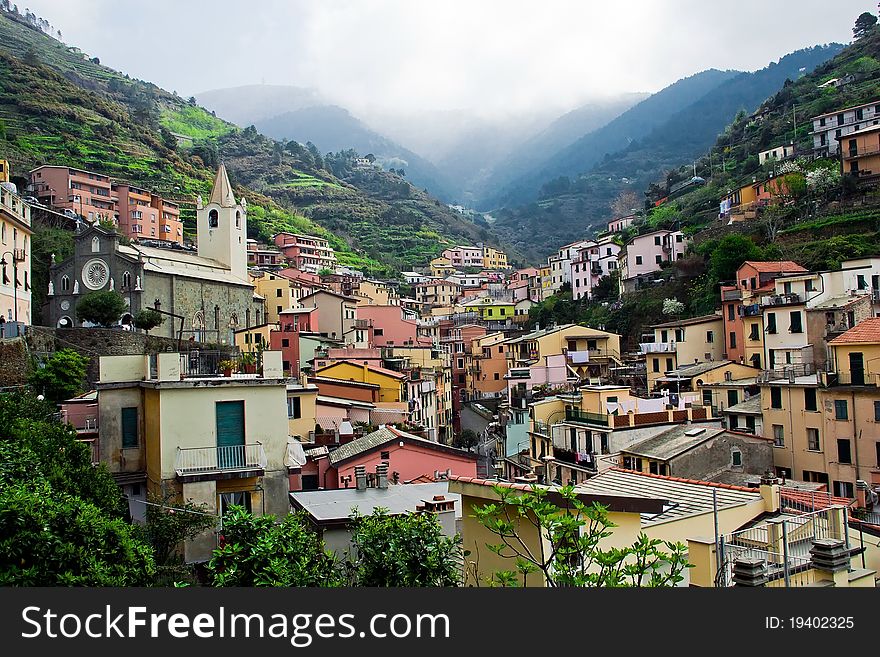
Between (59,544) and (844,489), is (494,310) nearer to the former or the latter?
(844,489)

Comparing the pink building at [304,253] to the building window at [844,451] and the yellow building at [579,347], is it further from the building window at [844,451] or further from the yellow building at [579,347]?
the building window at [844,451]

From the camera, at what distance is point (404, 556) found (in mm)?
8992

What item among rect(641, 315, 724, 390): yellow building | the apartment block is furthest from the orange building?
rect(641, 315, 724, 390): yellow building

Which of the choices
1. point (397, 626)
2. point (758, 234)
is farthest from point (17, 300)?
point (758, 234)

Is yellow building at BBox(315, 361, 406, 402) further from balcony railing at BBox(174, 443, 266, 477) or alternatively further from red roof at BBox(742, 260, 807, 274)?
balcony railing at BBox(174, 443, 266, 477)

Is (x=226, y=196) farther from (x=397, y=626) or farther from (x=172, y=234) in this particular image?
(x=397, y=626)

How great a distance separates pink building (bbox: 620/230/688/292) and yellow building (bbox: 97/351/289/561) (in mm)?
55872

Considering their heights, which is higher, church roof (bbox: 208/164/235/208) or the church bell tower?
church roof (bbox: 208/164/235/208)

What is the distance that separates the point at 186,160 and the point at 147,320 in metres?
86.4

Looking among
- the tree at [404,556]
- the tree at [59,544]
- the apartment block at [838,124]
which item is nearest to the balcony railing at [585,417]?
A: the tree at [404,556]

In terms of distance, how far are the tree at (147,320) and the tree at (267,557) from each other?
146 ft

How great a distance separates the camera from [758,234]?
2355 inches

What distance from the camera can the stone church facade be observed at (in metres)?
56.5

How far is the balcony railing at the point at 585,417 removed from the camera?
Answer: 102 ft
